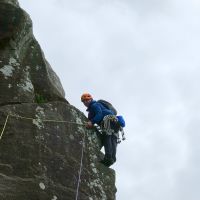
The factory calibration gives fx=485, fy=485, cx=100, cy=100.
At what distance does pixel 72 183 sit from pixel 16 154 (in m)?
1.57

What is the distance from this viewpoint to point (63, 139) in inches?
497

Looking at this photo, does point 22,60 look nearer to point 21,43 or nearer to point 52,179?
point 21,43

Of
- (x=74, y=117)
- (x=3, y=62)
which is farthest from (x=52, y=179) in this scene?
(x=3, y=62)

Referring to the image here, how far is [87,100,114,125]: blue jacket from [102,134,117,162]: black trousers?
54cm

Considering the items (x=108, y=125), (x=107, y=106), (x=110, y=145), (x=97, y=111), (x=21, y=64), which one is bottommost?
(x=110, y=145)

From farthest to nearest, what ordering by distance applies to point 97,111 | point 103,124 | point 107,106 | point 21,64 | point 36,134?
point 107,106 → point 97,111 → point 103,124 → point 21,64 → point 36,134

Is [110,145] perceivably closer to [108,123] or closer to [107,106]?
[108,123]

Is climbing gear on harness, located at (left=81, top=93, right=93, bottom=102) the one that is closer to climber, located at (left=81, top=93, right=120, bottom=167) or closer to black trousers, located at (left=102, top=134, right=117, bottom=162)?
climber, located at (left=81, top=93, right=120, bottom=167)

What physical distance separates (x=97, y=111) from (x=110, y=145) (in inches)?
45.8

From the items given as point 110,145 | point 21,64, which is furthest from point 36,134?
point 110,145

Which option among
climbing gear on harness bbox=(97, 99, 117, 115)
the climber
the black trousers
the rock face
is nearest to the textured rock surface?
the rock face

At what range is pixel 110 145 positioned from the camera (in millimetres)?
13898

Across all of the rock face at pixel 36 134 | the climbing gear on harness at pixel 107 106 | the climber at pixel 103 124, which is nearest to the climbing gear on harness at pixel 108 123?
the climber at pixel 103 124

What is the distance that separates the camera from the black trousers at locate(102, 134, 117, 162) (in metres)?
13.6
